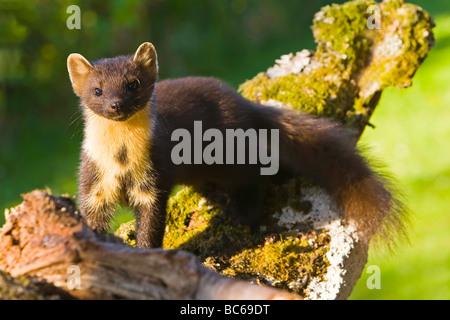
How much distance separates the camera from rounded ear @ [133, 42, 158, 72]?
14.9 ft

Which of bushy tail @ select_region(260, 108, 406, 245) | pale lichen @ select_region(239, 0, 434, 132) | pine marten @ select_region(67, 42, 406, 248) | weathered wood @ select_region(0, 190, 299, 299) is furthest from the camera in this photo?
pale lichen @ select_region(239, 0, 434, 132)

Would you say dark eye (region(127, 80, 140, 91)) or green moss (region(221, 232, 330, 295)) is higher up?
dark eye (region(127, 80, 140, 91))

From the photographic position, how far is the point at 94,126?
15.0 feet

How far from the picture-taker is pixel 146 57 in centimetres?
457
